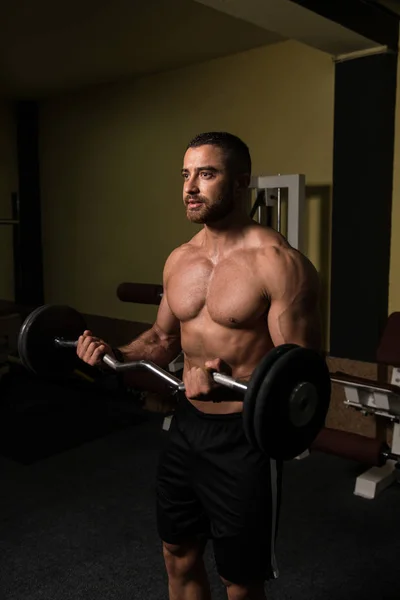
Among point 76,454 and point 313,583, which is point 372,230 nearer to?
point 313,583

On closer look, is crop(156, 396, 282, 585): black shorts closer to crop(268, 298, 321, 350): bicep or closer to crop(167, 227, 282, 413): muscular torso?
crop(167, 227, 282, 413): muscular torso

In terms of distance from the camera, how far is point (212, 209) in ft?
4.12

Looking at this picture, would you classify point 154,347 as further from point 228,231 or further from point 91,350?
point 228,231

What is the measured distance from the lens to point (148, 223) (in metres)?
3.67

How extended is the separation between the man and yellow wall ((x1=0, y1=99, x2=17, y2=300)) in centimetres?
357

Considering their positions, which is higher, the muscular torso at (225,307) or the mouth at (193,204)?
the mouth at (193,204)

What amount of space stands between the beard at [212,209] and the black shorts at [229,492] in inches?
17.3

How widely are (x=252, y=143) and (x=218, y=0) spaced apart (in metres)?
1.16

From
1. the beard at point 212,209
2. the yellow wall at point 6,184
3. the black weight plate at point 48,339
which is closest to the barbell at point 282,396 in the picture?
the black weight plate at point 48,339

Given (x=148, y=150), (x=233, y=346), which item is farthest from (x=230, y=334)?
(x=148, y=150)

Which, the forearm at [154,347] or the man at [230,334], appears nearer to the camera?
the man at [230,334]

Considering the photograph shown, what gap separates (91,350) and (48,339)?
6.9 inches

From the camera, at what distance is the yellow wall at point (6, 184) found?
4473 mm

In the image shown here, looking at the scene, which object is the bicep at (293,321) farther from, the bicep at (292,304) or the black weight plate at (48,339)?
the black weight plate at (48,339)
